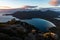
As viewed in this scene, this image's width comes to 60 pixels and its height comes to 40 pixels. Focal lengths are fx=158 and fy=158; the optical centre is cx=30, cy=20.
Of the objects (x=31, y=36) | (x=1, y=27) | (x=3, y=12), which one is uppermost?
(x=3, y=12)

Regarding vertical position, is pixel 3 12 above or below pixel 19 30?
above

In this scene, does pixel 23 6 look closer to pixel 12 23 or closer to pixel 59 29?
pixel 12 23

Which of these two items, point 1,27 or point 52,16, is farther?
point 52,16

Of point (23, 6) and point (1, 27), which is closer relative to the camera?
point (1, 27)

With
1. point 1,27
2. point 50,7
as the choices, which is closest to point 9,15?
point 1,27

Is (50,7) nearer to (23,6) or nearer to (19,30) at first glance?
(23,6)

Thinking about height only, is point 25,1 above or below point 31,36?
above

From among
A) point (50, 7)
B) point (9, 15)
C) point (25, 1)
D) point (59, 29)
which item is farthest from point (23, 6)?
point (59, 29)
